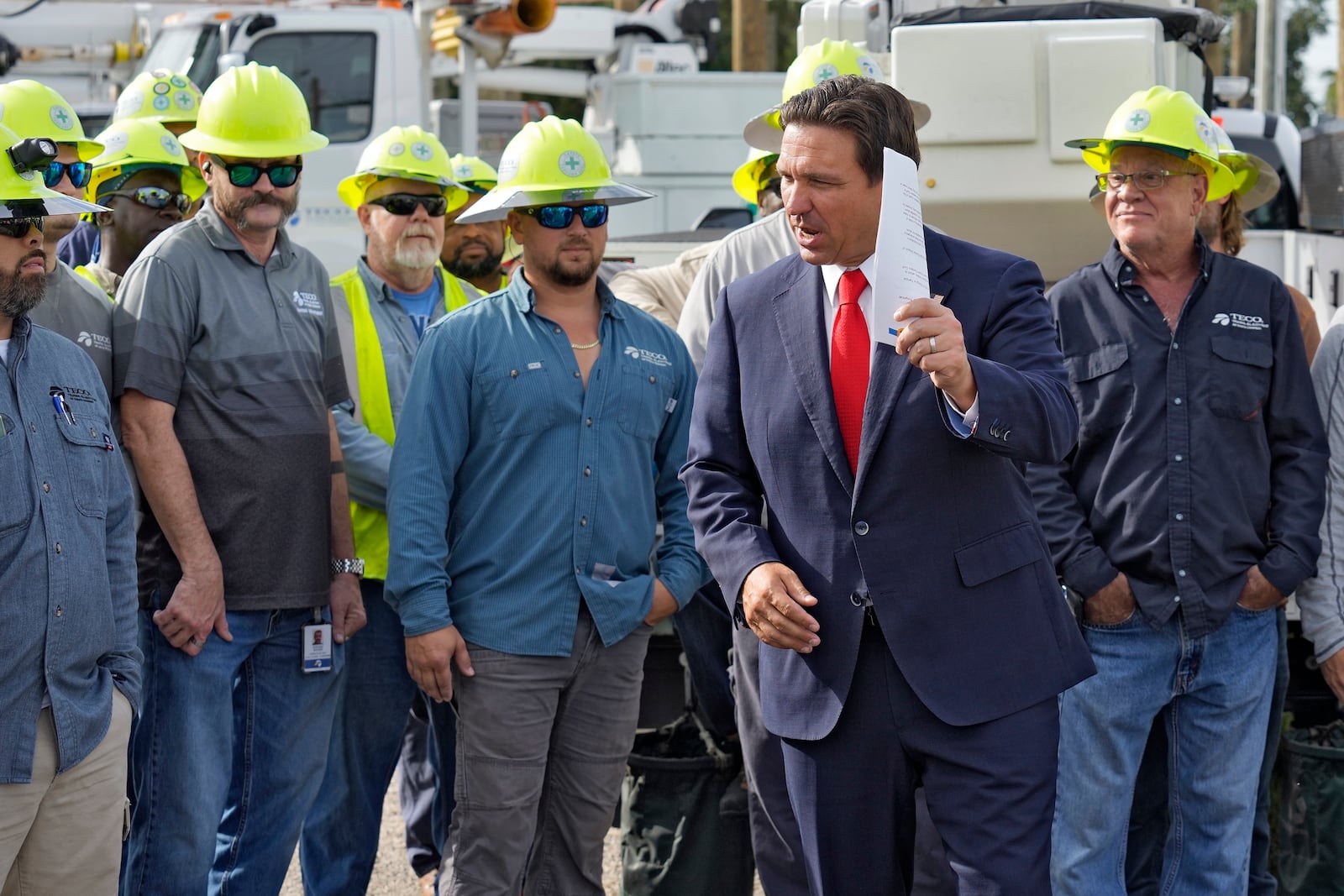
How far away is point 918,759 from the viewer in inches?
125

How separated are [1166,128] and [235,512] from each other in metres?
2.59

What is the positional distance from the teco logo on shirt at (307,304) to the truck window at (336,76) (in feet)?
23.8

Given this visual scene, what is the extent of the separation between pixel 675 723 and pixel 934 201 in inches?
74.6

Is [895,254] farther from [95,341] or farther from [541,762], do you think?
[95,341]

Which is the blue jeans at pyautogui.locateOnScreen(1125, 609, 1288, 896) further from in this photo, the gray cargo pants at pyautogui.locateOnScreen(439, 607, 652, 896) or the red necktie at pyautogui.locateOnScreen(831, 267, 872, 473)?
the red necktie at pyautogui.locateOnScreen(831, 267, 872, 473)

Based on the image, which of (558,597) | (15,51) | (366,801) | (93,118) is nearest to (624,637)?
(558,597)

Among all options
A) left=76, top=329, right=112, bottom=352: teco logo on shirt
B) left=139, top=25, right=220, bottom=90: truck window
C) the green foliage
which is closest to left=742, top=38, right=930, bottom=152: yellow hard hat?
left=76, top=329, right=112, bottom=352: teco logo on shirt

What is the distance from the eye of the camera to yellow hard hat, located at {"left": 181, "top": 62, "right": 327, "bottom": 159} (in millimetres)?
4301

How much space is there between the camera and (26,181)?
329 cm

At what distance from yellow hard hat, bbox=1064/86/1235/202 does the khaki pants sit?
109 inches

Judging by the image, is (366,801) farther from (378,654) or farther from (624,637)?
(624,637)

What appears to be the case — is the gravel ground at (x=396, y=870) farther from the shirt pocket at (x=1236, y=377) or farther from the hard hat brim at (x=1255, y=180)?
the hard hat brim at (x=1255, y=180)

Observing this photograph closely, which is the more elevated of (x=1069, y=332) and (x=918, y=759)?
(x=1069, y=332)

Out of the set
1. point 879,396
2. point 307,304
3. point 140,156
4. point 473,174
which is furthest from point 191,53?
point 879,396
